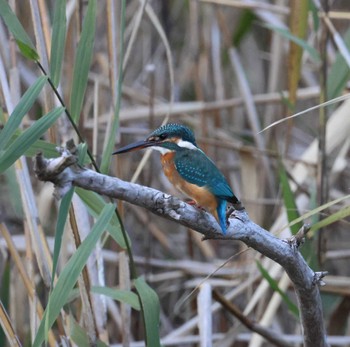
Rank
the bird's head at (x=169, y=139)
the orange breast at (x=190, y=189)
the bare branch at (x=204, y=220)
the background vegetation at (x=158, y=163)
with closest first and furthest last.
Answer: the bare branch at (x=204, y=220)
the orange breast at (x=190, y=189)
the bird's head at (x=169, y=139)
the background vegetation at (x=158, y=163)

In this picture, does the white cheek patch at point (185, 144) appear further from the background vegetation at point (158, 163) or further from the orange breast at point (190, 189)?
the background vegetation at point (158, 163)

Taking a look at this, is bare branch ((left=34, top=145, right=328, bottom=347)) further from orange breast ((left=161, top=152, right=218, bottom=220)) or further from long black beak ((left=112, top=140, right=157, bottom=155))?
long black beak ((left=112, top=140, right=157, bottom=155))

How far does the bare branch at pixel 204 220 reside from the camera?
89 cm

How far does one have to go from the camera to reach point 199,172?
1202 millimetres

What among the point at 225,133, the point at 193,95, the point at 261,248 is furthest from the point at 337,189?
the point at 261,248

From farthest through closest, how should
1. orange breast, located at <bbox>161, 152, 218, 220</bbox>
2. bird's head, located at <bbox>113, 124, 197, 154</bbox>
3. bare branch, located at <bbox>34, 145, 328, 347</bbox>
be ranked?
1. bird's head, located at <bbox>113, 124, 197, 154</bbox>
2. orange breast, located at <bbox>161, 152, 218, 220</bbox>
3. bare branch, located at <bbox>34, 145, 328, 347</bbox>

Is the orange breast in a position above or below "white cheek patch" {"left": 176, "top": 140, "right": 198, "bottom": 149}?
below

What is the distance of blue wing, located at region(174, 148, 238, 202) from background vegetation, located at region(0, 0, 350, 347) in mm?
146

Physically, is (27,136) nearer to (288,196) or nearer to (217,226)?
(217,226)

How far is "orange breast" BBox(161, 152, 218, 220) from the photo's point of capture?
3.70 feet

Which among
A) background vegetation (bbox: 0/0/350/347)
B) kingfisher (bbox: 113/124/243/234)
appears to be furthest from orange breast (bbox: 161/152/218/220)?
background vegetation (bbox: 0/0/350/347)

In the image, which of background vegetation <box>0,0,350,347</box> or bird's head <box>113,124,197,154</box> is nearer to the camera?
bird's head <box>113,124,197,154</box>

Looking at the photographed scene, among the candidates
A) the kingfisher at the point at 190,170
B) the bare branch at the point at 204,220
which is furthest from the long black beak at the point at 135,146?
the bare branch at the point at 204,220

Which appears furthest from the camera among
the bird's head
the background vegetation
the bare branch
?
the background vegetation
